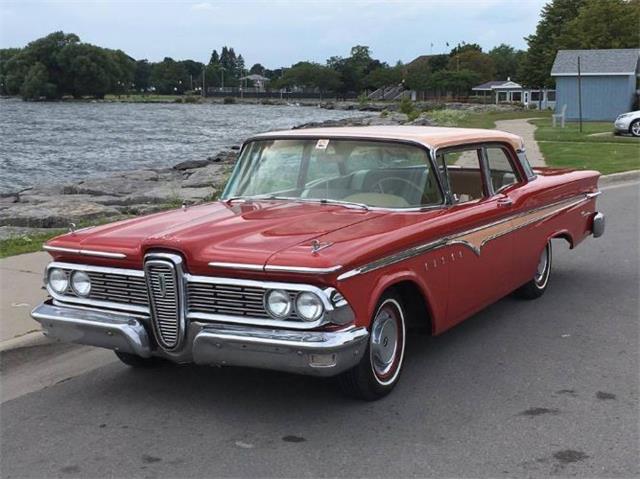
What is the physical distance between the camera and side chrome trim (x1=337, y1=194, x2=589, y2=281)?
441 centimetres

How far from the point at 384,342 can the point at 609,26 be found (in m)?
54.8

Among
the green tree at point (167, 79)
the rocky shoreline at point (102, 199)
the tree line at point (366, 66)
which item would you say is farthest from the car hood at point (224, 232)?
the green tree at point (167, 79)

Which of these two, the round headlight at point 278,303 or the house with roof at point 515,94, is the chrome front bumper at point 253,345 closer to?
the round headlight at point 278,303

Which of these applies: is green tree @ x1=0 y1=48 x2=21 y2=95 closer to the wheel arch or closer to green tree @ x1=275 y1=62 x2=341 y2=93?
green tree @ x1=275 y1=62 x2=341 y2=93

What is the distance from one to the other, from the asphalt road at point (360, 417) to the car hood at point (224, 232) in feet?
3.00

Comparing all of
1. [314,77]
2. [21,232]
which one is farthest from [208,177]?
[314,77]

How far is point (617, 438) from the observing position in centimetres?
415

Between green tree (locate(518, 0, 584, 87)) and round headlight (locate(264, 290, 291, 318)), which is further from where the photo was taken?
green tree (locate(518, 0, 584, 87))

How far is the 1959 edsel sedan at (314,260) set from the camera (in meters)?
4.15

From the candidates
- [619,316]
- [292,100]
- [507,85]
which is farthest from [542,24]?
[292,100]

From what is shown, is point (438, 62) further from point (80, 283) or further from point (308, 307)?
point (308, 307)

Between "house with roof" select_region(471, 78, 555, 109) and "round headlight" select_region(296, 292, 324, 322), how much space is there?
64478 mm

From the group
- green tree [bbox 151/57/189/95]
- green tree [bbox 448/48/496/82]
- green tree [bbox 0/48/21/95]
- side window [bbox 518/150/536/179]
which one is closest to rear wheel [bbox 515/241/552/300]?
side window [bbox 518/150/536/179]

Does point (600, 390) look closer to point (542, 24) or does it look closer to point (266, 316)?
point (266, 316)
